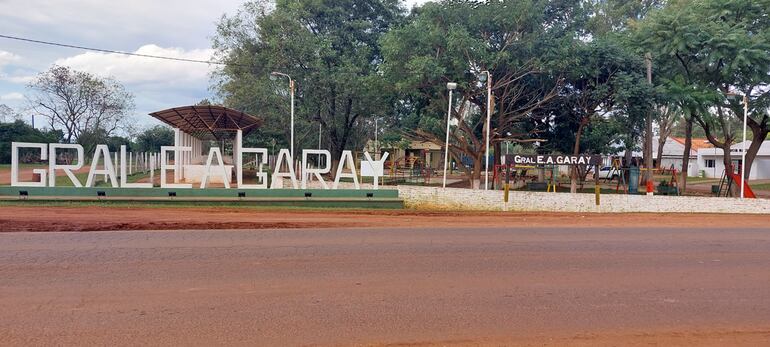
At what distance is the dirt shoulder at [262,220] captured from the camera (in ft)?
43.5

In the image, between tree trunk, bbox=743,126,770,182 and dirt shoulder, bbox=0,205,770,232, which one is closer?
dirt shoulder, bbox=0,205,770,232

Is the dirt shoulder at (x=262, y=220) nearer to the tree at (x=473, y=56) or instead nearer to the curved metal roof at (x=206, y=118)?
the curved metal roof at (x=206, y=118)

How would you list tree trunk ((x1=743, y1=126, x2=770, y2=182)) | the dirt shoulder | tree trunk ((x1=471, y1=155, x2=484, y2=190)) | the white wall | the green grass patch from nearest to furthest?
the dirt shoulder, the green grass patch, the white wall, tree trunk ((x1=471, y1=155, x2=484, y2=190)), tree trunk ((x1=743, y1=126, x2=770, y2=182))

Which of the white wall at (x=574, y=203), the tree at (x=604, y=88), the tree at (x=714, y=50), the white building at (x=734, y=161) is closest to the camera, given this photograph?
the white wall at (x=574, y=203)

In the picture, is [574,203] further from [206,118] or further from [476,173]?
[206,118]

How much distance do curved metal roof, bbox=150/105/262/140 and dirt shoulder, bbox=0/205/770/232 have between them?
A: 791 centimetres

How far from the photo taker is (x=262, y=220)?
589 inches

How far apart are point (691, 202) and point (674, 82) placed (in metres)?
7.76

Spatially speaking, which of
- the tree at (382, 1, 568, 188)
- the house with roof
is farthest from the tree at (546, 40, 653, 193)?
the house with roof

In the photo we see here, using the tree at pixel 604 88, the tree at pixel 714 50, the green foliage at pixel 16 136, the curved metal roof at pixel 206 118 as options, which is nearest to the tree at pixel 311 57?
the curved metal roof at pixel 206 118

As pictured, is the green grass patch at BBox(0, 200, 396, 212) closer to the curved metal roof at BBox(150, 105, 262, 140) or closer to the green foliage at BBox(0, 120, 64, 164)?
the curved metal roof at BBox(150, 105, 262, 140)

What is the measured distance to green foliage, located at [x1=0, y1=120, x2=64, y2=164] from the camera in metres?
53.3

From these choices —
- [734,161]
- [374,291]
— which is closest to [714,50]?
[374,291]

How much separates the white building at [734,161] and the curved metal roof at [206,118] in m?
45.4
